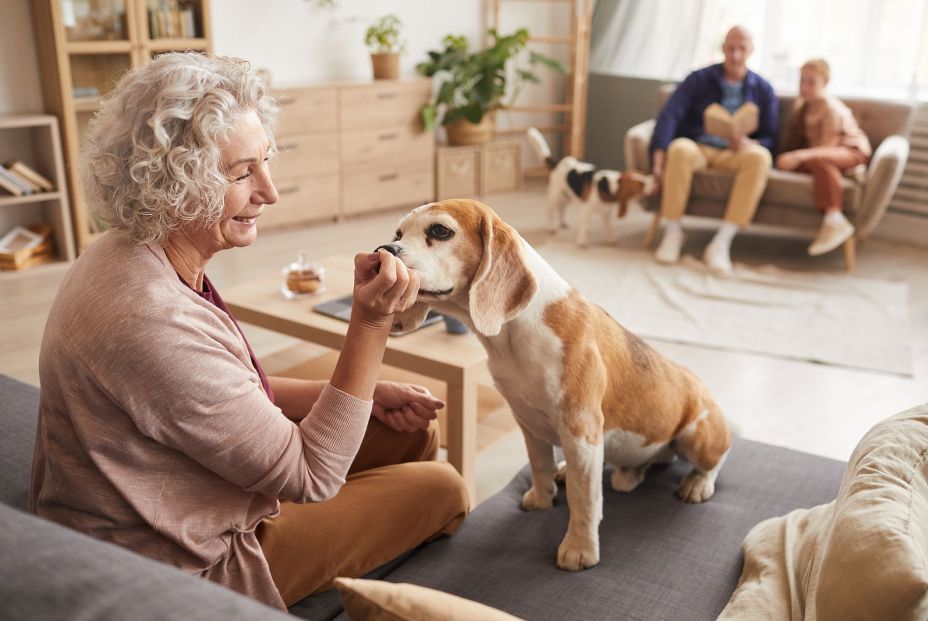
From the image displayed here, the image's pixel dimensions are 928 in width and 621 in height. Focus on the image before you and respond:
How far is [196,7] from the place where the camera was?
15.4ft

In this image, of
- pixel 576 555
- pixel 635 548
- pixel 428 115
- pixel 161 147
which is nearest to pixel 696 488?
pixel 635 548

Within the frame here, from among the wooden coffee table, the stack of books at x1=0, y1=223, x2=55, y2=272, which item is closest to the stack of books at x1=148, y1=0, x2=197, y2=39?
the stack of books at x1=0, y1=223, x2=55, y2=272

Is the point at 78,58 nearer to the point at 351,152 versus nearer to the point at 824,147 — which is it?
the point at 351,152

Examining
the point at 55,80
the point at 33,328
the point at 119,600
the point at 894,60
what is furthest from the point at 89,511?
the point at 894,60

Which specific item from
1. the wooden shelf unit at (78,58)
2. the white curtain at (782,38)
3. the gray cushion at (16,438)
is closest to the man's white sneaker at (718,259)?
the white curtain at (782,38)

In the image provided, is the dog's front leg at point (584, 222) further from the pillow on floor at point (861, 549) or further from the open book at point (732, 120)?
the pillow on floor at point (861, 549)

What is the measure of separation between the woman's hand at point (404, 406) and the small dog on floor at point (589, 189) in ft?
10.8

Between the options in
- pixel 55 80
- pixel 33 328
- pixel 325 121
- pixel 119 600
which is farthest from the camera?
pixel 325 121

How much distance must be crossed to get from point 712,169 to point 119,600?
433cm

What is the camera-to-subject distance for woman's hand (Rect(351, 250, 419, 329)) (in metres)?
1.23

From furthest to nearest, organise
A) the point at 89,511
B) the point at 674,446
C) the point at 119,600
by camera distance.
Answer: the point at 674,446, the point at 89,511, the point at 119,600

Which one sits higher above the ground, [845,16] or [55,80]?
[845,16]

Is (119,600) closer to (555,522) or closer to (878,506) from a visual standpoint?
(878,506)

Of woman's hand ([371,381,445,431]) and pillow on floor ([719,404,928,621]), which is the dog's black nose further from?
pillow on floor ([719,404,928,621])
